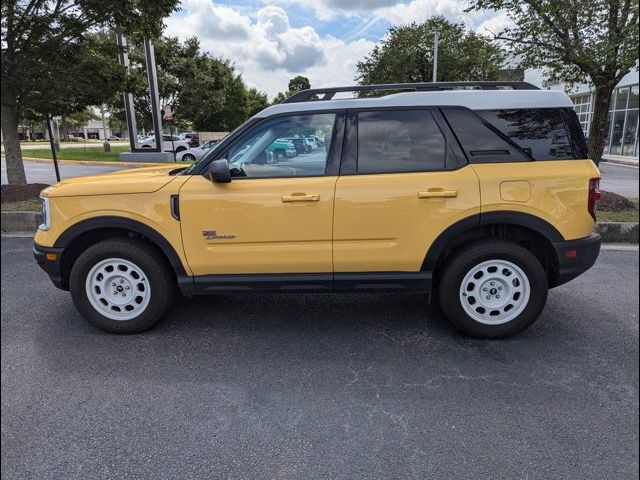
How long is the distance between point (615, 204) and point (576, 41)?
3.04 meters

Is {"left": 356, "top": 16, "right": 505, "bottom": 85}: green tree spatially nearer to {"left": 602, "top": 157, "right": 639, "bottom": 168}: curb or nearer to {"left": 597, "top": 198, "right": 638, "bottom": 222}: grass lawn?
{"left": 602, "top": 157, "right": 639, "bottom": 168}: curb

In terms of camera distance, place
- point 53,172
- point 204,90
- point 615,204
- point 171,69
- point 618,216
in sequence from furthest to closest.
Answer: point 204,90
point 171,69
point 53,172
point 615,204
point 618,216

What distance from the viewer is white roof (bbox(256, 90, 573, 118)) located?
141 inches

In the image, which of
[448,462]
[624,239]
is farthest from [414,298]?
[624,239]

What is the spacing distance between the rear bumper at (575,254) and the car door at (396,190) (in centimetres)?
75

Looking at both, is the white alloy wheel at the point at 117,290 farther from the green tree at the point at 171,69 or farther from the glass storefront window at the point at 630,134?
the glass storefront window at the point at 630,134

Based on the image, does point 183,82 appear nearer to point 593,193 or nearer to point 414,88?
point 414,88

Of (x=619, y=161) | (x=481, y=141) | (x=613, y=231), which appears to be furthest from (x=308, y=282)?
(x=619, y=161)

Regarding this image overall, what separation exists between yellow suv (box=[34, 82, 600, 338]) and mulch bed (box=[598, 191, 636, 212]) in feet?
17.6

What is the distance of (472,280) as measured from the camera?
3.65m

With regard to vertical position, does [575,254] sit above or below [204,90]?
below

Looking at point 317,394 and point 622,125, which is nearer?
point 317,394

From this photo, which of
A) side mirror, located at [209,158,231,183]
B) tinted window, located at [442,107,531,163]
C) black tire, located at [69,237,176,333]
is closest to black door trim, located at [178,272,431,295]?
black tire, located at [69,237,176,333]

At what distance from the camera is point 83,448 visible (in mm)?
2438
